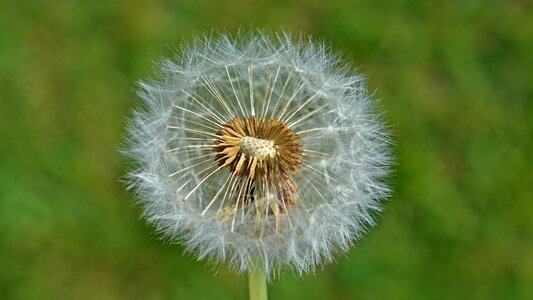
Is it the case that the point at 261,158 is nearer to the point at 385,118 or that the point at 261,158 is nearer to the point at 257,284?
the point at 257,284

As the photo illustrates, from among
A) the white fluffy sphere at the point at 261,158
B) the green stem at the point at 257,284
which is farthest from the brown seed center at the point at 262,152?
the green stem at the point at 257,284

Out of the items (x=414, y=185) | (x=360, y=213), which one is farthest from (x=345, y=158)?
(x=414, y=185)

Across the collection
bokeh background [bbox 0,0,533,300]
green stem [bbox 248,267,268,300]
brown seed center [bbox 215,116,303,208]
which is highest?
bokeh background [bbox 0,0,533,300]

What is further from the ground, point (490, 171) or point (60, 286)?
point (490, 171)

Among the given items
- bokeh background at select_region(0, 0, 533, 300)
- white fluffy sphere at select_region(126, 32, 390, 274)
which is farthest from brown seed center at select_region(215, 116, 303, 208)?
bokeh background at select_region(0, 0, 533, 300)

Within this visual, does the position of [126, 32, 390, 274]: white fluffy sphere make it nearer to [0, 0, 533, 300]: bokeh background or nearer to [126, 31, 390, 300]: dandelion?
[126, 31, 390, 300]: dandelion

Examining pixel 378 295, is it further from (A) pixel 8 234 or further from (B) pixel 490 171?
(A) pixel 8 234
